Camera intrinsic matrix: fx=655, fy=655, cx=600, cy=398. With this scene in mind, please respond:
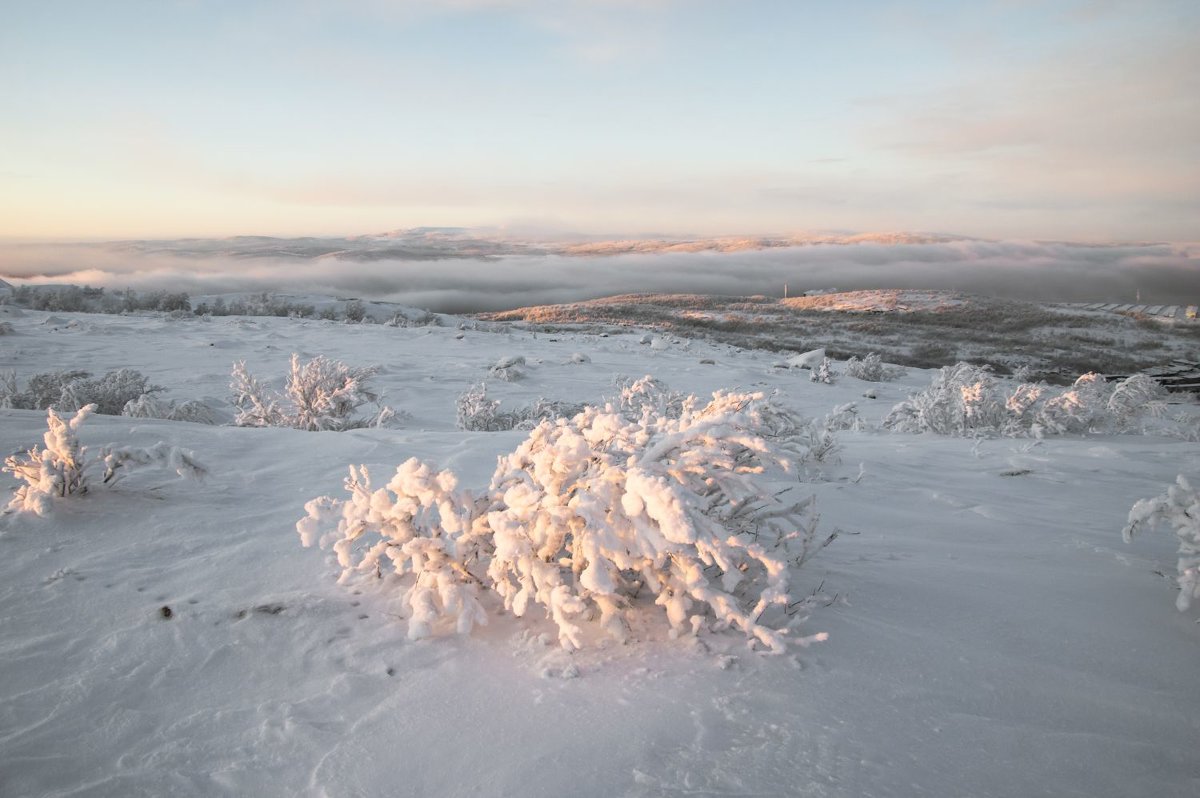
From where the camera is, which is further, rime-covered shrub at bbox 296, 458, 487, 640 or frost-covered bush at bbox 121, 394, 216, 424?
frost-covered bush at bbox 121, 394, 216, 424

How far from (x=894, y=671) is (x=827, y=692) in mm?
254

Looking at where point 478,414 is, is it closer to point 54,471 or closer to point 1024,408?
point 54,471

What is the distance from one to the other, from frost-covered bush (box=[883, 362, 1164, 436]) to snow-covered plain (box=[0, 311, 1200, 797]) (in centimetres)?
407

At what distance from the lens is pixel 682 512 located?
64.9 inches

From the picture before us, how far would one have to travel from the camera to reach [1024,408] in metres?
7.14

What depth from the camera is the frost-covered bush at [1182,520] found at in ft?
7.06

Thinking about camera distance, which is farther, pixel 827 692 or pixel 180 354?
pixel 180 354

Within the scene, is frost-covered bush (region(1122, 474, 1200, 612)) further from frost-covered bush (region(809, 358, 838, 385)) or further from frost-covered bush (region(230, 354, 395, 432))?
frost-covered bush (region(809, 358, 838, 385))

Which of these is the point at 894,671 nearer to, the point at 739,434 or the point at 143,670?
the point at 739,434

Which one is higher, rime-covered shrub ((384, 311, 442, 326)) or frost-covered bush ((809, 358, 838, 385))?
rime-covered shrub ((384, 311, 442, 326))

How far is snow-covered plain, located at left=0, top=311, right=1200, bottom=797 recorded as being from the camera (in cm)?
147

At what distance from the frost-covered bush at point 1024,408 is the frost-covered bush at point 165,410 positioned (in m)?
7.52

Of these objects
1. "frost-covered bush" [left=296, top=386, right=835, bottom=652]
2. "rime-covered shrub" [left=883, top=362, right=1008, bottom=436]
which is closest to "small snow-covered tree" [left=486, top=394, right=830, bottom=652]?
"frost-covered bush" [left=296, top=386, right=835, bottom=652]

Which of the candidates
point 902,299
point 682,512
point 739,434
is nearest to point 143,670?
point 682,512
